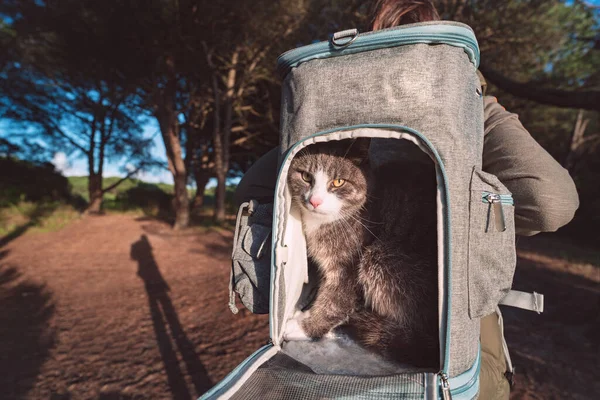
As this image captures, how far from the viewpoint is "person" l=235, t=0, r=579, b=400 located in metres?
1.12

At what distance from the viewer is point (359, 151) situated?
169cm

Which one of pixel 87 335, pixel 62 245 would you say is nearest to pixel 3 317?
pixel 87 335

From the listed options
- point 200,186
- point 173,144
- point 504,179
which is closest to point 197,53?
point 173,144

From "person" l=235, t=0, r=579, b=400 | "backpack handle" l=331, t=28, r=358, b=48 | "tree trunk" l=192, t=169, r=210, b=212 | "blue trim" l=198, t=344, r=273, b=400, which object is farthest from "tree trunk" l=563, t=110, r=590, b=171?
"tree trunk" l=192, t=169, r=210, b=212

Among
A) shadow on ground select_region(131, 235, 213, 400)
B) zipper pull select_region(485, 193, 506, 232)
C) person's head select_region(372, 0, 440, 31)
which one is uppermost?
person's head select_region(372, 0, 440, 31)

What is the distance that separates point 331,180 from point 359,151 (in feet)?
0.72

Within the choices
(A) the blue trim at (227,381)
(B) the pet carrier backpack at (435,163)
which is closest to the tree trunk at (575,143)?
(B) the pet carrier backpack at (435,163)

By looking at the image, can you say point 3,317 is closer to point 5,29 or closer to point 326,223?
point 326,223

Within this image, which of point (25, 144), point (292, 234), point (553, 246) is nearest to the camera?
point (292, 234)

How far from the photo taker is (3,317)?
14.1 ft

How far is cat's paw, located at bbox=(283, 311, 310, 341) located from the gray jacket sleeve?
1.02 meters

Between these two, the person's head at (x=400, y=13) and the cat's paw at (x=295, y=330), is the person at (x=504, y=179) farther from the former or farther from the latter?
the cat's paw at (x=295, y=330)

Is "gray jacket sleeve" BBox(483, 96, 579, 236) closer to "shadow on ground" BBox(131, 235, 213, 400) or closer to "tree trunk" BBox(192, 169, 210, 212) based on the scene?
"shadow on ground" BBox(131, 235, 213, 400)

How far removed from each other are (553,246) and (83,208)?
16028 millimetres
